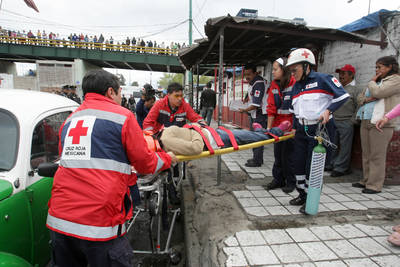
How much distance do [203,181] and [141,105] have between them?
7.82 ft

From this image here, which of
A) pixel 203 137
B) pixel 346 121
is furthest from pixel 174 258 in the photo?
pixel 346 121

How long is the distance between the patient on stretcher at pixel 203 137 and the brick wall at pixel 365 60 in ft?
6.24

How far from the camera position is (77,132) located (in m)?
1.54

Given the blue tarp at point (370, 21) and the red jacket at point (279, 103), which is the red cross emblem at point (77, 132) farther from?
the blue tarp at point (370, 21)

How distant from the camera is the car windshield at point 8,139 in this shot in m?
1.96

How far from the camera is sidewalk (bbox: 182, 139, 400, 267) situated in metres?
2.09

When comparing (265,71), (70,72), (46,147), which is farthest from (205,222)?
(70,72)

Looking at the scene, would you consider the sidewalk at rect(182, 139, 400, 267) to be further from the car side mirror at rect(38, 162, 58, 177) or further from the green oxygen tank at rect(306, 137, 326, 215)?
the car side mirror at rect(38, 162, 58, 177)

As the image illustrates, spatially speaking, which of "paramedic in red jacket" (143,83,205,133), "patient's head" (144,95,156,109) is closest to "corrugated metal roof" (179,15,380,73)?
"paramedic in red jacket" (143,83,205,133)

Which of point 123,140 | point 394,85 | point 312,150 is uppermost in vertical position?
point 394,85

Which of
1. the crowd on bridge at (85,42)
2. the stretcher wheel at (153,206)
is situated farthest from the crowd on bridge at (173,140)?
the crowd on bridge at (85,42)

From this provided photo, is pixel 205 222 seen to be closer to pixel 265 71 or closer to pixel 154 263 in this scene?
pixel 154 263

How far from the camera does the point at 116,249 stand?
159 cm

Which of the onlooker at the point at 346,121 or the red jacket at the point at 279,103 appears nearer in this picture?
the red jacket at the point at 279,103
